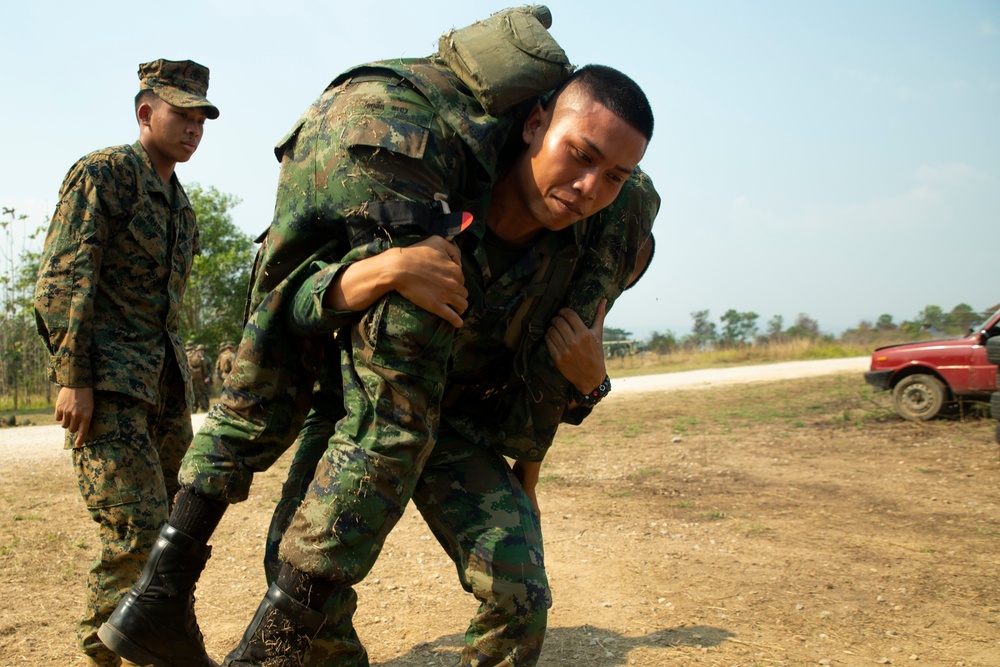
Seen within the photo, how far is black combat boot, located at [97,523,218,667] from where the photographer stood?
2.37 meters

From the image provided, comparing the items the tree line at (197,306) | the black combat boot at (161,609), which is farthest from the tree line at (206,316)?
the black combat boot at (161,609)

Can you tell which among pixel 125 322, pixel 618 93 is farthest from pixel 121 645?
pixel 618 93

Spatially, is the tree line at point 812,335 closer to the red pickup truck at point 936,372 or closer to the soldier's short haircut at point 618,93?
the red pickup truck at point 936,372

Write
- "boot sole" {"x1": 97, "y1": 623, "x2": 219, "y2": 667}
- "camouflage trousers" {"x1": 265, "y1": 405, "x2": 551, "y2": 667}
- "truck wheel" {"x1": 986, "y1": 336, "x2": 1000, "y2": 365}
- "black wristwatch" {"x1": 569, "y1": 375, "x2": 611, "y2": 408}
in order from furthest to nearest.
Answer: "truck wheel" {"x1": 986, "y1": 336, "x2": 1000, "y2": 365}
"black wristwatch" {"x1": 569, "y1": 375, "x2": 611, "y2": 408}
"camouflage trousers" {"x1": 265, "y1": 405, "x2": 551, "y2": 667}
"boot sole" {"x1": 97, "y1": 623, "x2": 219, "y2": 667}

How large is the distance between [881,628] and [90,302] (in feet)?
13.2

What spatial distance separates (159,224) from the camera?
12.5 ft

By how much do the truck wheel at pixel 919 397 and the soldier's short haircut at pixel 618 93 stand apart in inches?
385

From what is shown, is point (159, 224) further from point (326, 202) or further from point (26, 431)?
point (26, 431)

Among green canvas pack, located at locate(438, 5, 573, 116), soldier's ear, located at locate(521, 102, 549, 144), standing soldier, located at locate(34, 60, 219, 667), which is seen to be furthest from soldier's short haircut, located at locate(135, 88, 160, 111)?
soldier's ear, located at locate(521, 102, 549, 144)

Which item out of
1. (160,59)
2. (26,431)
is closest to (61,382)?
(160,59)

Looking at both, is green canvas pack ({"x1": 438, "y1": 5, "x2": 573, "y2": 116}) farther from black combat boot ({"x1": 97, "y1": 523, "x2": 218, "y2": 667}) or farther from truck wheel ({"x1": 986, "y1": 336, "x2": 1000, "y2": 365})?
truck wheel ({"x1": 986, "y1": 336, "x2": 1000, "y2": 365})

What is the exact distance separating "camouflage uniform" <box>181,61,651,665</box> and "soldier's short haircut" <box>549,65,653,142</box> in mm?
266

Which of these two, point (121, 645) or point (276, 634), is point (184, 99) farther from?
point (276, 634)

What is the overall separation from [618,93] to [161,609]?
198 cm
